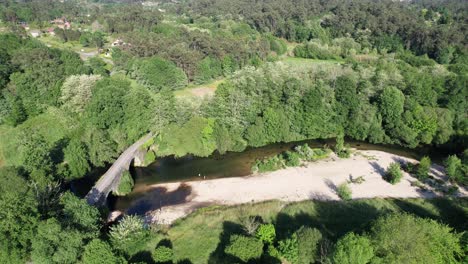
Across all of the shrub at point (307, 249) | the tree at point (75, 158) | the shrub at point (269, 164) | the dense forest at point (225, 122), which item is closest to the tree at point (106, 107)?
the dense forest at point (225, 122)

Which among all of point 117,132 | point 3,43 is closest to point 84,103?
point 117,132

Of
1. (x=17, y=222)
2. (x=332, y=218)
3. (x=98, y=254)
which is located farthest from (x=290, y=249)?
(x=17, y=222)

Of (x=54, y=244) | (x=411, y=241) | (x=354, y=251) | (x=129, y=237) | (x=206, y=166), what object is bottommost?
(x=206, y=166)

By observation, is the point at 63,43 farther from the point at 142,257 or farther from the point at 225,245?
the point at 225,245

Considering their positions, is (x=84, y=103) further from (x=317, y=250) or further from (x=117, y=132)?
(x=317, y=250)

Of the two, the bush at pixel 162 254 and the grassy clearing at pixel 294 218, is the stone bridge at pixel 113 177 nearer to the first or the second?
the grassy clearing at pixel 294 218
